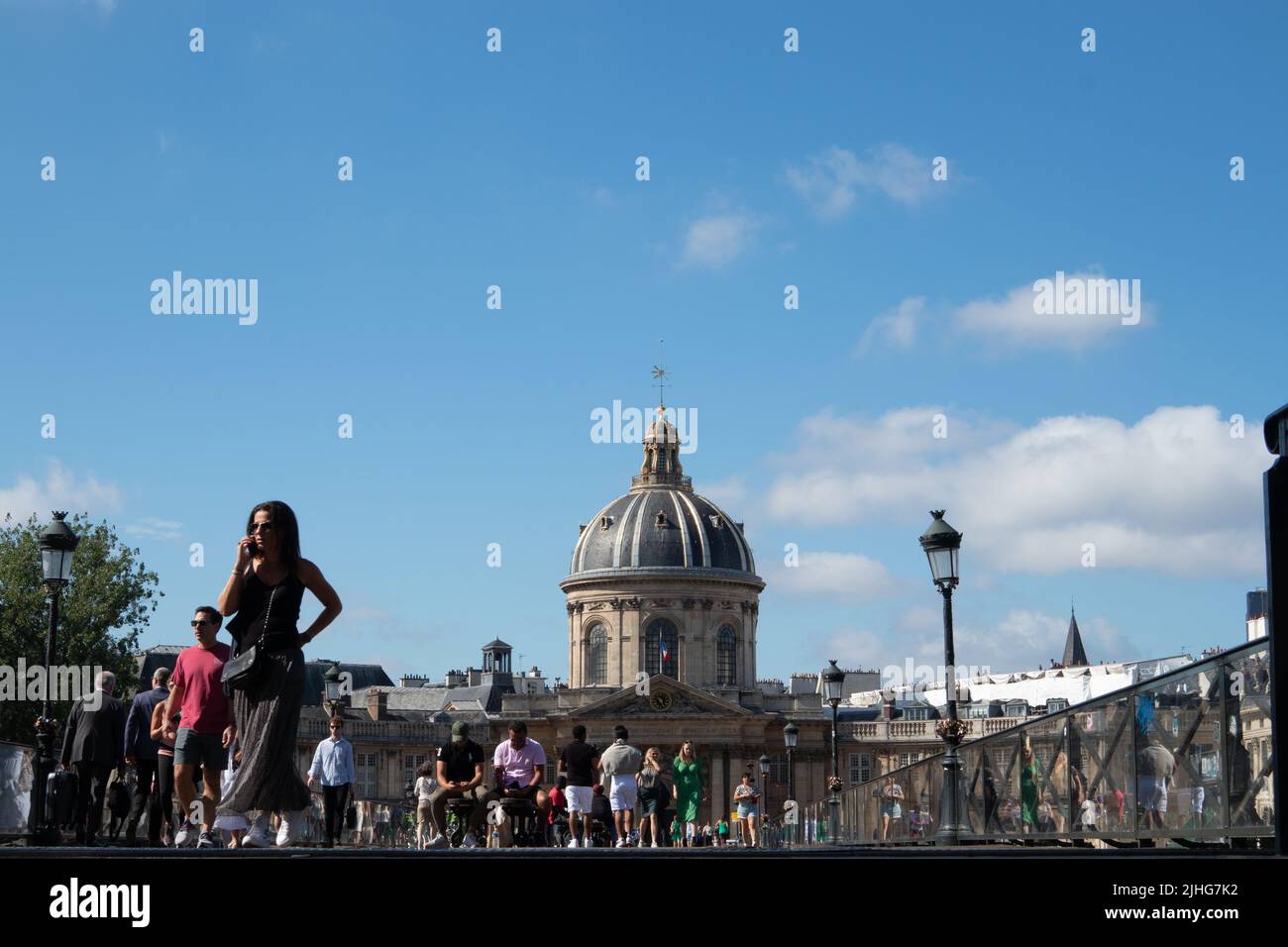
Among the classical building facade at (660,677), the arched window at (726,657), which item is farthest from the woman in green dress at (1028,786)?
the arched window at (726,657)

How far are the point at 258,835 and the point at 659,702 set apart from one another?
93223 millimetres

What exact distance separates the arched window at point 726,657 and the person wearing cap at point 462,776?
8820cm

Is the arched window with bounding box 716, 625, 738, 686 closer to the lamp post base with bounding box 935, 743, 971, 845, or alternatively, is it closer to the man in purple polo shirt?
the lamp post base with bounding box 935, 743, 971, 845

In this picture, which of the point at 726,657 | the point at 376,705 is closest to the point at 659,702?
the point at 726,657

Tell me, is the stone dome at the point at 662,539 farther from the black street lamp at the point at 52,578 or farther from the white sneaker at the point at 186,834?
the white sneaker at the point at 186,834

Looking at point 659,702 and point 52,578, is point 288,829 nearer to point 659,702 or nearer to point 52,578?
point 52,578

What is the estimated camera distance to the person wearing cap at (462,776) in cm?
1925

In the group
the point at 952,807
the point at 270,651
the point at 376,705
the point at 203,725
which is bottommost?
the point at 952,807

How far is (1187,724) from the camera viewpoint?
14.6m

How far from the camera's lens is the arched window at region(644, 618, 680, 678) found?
10650 centimetres

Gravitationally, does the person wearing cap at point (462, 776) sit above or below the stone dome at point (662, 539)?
below

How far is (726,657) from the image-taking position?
108312 mm
